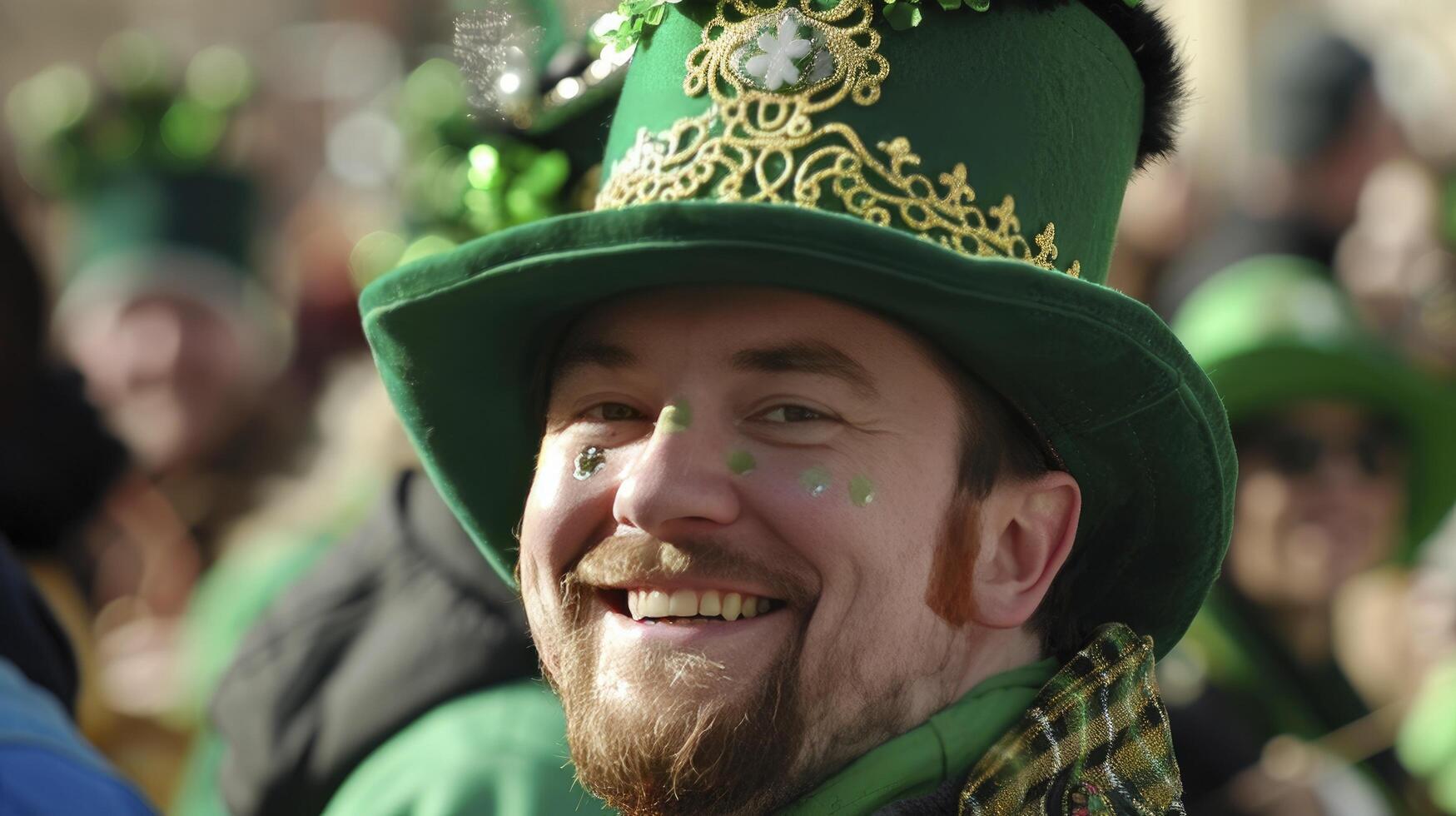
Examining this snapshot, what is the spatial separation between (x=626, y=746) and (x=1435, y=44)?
8650 mm

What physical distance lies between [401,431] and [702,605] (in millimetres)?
2697

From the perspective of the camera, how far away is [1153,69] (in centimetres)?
283

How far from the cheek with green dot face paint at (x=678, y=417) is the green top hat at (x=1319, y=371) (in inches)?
110

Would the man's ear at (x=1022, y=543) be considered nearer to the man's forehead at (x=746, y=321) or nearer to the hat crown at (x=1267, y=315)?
the man's forehead at (x=746, y=321)

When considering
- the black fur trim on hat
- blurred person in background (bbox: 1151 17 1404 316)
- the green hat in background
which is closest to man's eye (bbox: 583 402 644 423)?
the black fur trim on hat

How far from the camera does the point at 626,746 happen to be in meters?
2.50

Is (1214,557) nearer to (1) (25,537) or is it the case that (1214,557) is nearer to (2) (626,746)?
(2) (626,746)

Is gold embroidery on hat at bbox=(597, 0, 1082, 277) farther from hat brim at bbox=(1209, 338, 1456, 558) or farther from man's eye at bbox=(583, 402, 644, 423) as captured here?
hat brim at bbox=(1209, 338, 1456, 558)

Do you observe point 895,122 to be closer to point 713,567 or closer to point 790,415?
point 790,415

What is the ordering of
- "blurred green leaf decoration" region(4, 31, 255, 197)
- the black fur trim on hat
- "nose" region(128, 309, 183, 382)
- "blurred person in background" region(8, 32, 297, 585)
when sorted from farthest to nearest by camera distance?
"blurred green leaf decoration" region(4, 31, 255, 197) < "nose" region(128, 309, 183, 382) < "blurred person in background" region(8, 32, 297, 585) < the black fur trim on hat

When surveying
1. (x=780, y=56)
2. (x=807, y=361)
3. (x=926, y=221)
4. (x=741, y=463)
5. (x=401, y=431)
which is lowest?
(x=401, y=431)

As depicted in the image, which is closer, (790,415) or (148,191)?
(790,415)

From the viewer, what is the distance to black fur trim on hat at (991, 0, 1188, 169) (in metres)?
2.76

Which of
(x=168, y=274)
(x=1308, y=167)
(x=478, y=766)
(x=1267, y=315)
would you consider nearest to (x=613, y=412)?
(x=478, y=766)
